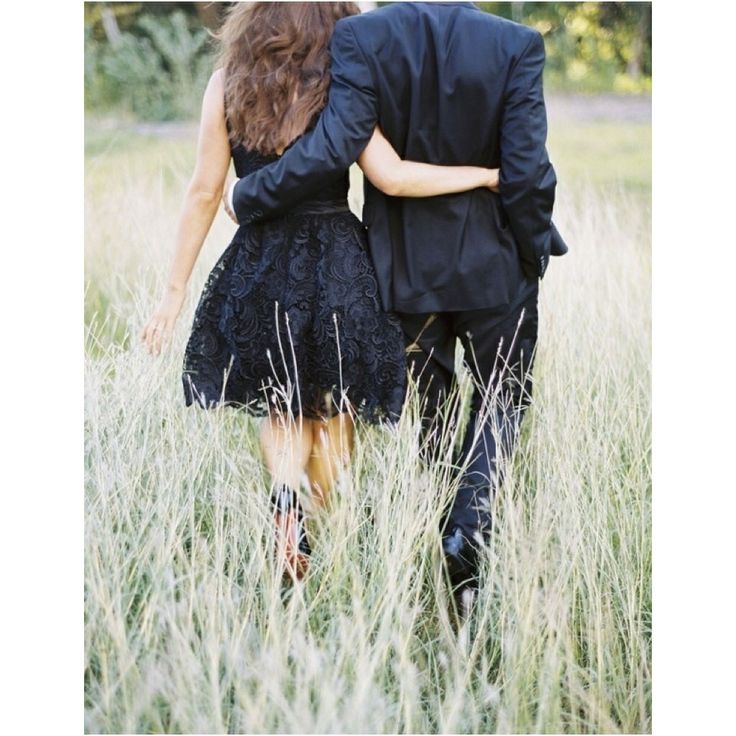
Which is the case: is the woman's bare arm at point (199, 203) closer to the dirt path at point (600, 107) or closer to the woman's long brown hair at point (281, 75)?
the woman's long brown hair at point (281, 75)

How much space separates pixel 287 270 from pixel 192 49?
4.55 feet

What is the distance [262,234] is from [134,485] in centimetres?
88

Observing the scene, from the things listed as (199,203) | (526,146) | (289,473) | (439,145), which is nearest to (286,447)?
(289,473)

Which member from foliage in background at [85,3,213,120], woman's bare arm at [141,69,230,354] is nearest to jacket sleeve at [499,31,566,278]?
woman's bare arm at [141,69,230,354]

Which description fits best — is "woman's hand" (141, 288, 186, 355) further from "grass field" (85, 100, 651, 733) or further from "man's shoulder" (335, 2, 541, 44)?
"man's shoulder" (335, 2, 541, 44)

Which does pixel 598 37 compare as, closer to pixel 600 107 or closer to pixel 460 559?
pixel 600 107

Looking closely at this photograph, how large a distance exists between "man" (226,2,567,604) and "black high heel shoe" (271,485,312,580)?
1.48 feet

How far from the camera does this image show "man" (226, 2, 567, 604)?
2580 mm

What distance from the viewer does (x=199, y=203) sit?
2814mm

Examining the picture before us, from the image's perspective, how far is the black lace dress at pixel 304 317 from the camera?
8.88ft

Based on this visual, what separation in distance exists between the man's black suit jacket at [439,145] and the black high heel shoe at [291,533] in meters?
0.70

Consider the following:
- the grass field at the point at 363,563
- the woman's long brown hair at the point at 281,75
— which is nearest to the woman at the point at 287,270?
the woman's long brown hair at the point at 281,75
